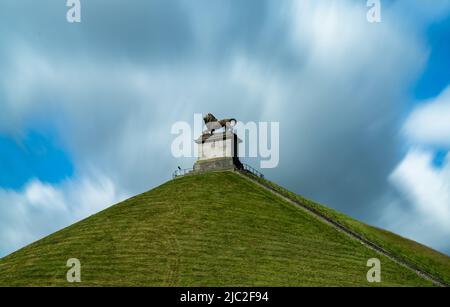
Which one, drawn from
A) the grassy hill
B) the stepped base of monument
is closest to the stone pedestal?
the stepped base of monument

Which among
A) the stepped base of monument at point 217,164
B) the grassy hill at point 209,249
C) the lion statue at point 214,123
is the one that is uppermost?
the lion statue at point 214,123

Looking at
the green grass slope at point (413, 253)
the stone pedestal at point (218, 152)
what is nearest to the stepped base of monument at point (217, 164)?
the stone pedestal at point (218, 152)

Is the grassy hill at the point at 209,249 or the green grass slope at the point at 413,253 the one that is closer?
the grassy hill at the point at 209,249

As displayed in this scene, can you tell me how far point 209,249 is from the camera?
3731 cm

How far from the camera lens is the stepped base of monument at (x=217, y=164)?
61688 millimetres

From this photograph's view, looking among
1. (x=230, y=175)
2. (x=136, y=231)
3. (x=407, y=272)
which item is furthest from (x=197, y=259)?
(x=230, y=175)

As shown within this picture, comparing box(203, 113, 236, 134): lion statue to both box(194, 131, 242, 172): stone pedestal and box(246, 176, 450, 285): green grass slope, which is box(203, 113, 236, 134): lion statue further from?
box(246, 176, 450, 285): green grass slope

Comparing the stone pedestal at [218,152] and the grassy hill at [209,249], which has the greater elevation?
the stone pedestal at [218,152]

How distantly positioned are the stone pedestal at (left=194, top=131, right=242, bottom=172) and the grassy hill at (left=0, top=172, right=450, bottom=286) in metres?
8.35

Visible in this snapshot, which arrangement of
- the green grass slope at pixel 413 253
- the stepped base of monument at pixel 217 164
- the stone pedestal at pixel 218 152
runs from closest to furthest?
1. the green grass slope at pixel 413 253
2. the stepped base of monument at pixel 217 164
3. the stone pedestal at pixel 218 152

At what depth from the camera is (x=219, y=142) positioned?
208ft

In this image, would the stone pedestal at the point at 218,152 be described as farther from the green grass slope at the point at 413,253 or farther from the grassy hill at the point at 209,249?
the green grass slope at the point at 413,253

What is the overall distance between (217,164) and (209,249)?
2607 cm

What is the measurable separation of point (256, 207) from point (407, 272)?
653 inches
